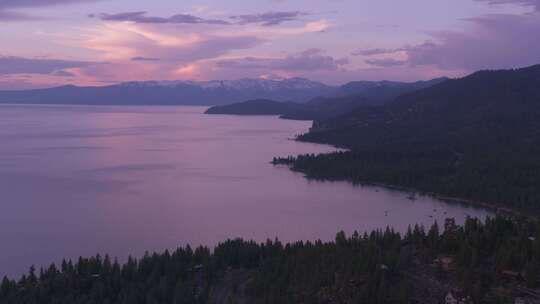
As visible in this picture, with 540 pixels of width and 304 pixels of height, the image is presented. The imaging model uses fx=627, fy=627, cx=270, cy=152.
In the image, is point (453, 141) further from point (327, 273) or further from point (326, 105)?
point (326, 105)

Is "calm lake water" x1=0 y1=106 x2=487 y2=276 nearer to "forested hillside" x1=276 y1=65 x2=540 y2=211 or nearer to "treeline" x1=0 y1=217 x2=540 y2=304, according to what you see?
"forested hillside" x1=276 y1=65 x2=540 y2=211

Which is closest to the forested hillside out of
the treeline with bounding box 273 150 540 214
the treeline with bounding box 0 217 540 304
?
the treeline with bounding box 273 150 540 214

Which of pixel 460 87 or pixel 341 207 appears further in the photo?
pixel 460 87

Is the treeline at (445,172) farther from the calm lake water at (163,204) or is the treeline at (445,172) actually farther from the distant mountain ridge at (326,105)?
the distant mountain ridge at (326,105)

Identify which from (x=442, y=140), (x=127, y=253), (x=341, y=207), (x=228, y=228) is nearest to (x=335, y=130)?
(x=442, y=140)

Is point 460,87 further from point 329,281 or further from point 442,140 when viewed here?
point 329,281
